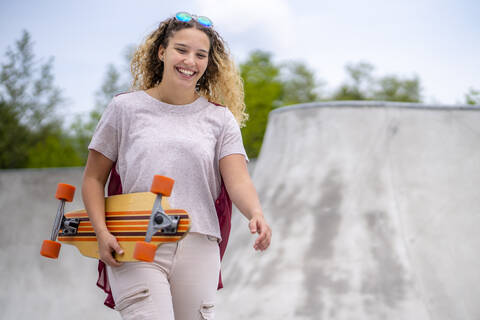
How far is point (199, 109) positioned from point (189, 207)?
39 cm

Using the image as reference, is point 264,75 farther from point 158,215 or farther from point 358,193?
point 158,215

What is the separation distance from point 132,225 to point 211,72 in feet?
2.55

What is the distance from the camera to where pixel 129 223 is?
1.68 metres

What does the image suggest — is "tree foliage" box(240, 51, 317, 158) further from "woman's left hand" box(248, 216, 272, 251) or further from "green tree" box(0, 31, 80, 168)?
"woman's left hand" box(248, 216, 272, 251)

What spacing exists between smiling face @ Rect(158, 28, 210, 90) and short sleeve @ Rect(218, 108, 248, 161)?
0.21 metres

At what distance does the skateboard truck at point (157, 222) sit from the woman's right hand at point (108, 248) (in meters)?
0.13

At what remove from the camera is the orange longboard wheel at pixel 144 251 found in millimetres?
1552

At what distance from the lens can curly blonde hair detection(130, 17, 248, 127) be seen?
2039 mm

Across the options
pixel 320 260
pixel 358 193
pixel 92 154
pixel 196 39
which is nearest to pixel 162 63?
pixel 196 39

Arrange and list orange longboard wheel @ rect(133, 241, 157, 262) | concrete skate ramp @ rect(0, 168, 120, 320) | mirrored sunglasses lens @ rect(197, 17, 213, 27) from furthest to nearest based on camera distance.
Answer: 1. concrete skate ramp @ rect(0, 168, 120, 320)
2. mirrored sunglasses lens @ rect(197, 17, 213, 27)
3. orange longboard wheel @ rect(133, 241, 157, 262)

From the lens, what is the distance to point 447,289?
4953 millimetres

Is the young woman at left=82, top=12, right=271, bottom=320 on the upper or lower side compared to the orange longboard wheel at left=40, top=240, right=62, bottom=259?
upper

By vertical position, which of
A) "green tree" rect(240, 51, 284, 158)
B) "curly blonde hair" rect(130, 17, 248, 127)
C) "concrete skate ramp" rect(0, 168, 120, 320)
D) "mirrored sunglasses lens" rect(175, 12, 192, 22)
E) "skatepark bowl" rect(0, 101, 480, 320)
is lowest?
"concrete skate ramp" rect(0, 168, 120, 320)

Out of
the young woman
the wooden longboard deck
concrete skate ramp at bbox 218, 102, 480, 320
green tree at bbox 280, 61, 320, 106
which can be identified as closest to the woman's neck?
the young woman
